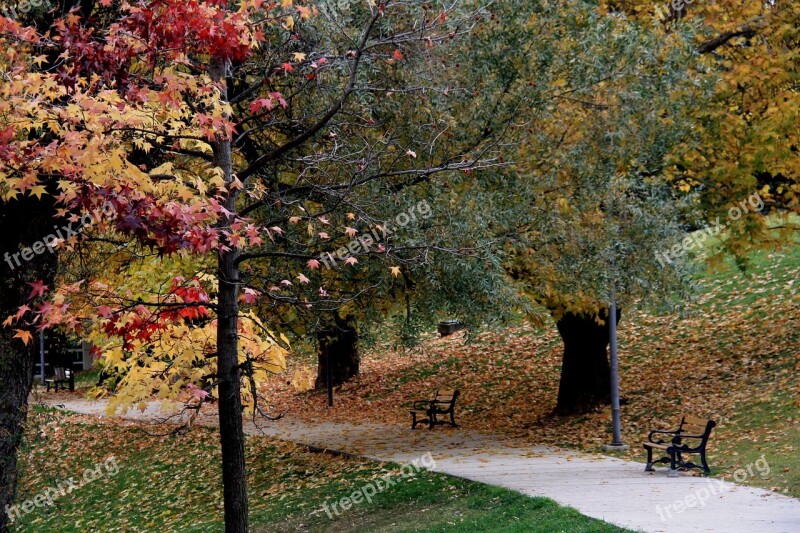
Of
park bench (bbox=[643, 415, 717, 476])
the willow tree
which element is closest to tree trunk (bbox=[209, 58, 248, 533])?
the willow tree

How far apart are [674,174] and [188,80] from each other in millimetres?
9931

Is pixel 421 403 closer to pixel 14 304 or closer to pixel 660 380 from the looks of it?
pixel 660 380

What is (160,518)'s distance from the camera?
15.1 metres

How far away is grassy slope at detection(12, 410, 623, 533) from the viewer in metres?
10.7

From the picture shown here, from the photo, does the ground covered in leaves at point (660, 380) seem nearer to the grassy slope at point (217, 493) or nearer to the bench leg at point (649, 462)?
the bench leg at point (649, 462)

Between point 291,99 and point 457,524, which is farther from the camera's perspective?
point 291,99

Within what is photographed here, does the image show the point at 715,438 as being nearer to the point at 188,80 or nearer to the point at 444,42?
the point at 444,42

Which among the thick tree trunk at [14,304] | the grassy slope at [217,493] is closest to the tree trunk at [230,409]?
the grassy slope at [217,493]

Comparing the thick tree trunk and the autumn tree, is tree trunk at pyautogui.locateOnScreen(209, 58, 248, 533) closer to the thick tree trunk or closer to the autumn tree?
the autumn tree

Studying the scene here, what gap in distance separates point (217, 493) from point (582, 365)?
7.32 meters

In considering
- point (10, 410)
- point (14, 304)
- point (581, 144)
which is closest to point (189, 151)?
point (14, 304)

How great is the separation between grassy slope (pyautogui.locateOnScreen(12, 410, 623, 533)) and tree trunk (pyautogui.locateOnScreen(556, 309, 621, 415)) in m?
5.05

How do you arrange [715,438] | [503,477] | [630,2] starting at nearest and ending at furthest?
[503,477] → [715,438] → [630,2]

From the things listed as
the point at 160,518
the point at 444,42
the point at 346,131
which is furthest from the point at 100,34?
the point at 160,518
